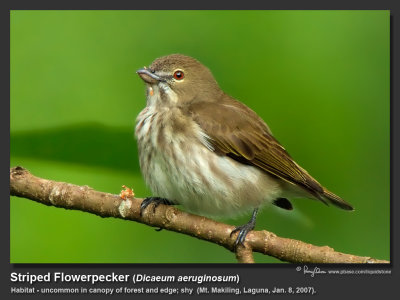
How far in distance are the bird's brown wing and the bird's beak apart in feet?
→ 1.18

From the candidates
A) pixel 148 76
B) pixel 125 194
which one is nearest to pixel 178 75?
pixel 148 76

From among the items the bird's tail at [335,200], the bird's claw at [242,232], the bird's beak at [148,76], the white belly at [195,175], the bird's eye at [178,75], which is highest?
the bird's eye at [178,75]

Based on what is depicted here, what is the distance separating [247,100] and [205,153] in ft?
1.85

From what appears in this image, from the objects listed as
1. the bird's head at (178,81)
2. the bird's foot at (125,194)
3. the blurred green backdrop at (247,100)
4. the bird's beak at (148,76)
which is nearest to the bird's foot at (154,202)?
the bird's foot at (125,194)

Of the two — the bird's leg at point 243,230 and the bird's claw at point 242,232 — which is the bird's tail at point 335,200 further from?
the bird's claw at point 242,232

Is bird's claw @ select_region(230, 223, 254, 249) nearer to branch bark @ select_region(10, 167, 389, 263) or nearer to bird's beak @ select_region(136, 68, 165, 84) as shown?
branch bark @ select_region(10, 167, 389, 263)

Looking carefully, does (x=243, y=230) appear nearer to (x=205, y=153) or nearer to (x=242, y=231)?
(x=242, y=231)

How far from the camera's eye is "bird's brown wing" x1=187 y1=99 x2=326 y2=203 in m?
5.39

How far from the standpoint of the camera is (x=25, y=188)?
15.4 ft

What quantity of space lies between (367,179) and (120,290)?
2.14 metres

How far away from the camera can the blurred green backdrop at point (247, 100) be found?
5.08 m

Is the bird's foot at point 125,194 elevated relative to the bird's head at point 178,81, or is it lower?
lower

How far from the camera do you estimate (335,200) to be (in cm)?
525

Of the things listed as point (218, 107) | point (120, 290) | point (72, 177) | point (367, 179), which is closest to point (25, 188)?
point (72, 177)
